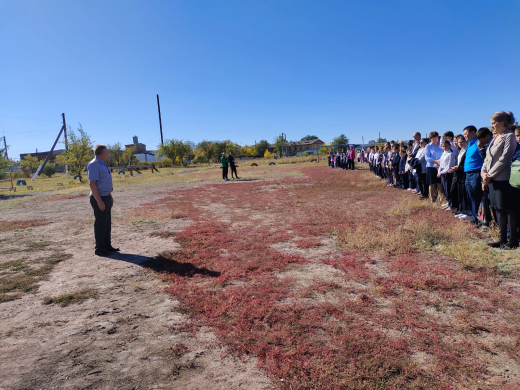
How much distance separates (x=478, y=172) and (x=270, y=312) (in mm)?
5500

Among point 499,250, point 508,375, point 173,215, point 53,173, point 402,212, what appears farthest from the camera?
point 53,173

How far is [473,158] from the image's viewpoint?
624 centimetres

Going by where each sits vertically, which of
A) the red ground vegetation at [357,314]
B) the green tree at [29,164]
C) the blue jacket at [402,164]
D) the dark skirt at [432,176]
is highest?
the green tree at [29,164]

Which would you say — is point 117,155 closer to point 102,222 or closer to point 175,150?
point 175,150

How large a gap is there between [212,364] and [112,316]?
5.14 feet

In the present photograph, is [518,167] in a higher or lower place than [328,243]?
higher

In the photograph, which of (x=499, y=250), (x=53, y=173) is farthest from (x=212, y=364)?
(x=53, y=173)

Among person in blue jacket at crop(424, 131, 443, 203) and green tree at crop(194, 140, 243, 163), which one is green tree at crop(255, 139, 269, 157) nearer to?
green tree at crop(194, 140, 243, 163)

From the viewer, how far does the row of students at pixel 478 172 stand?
4.71 meters

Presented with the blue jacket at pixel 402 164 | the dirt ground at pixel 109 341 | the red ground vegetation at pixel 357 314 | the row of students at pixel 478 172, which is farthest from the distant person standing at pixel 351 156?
the dirt ground at pixel 109 341

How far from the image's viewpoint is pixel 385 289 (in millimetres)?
3791

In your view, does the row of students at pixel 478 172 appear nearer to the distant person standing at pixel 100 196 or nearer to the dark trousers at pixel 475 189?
the dark trousers at pixel 475 189

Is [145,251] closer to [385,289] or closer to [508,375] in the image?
[385,289]

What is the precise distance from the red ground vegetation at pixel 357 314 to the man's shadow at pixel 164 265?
66 mm
